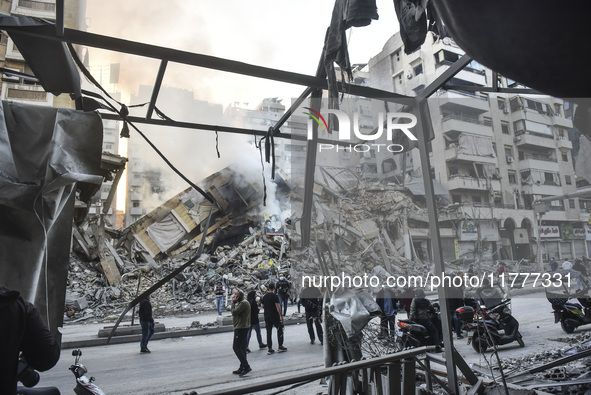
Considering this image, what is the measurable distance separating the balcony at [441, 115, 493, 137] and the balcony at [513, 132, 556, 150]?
2.40 meters

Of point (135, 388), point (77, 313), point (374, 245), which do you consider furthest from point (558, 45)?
point (374, 245)

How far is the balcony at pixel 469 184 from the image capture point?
2097cm

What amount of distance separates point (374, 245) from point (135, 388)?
17679mm

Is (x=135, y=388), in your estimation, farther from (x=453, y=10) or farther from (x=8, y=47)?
(x=8, y=47)

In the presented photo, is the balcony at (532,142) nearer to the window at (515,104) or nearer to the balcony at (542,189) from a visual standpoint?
the window at (515,104)

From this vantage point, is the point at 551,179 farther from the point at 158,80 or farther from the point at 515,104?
the point at 158,80

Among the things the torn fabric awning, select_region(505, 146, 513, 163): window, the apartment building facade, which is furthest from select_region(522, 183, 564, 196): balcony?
the torn fabric awning

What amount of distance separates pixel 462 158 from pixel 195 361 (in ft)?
63.9

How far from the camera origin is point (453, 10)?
916 mm

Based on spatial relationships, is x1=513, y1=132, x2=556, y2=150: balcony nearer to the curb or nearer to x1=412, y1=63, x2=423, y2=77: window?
x1=412, y1=63, x2=423, y2=77: window

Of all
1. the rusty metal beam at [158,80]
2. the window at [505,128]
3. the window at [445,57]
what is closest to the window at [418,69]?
the window at [445,57]

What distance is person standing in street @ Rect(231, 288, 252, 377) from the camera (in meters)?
6.64

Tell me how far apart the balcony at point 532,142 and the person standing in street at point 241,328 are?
2057 cm

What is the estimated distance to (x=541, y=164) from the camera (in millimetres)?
19562
